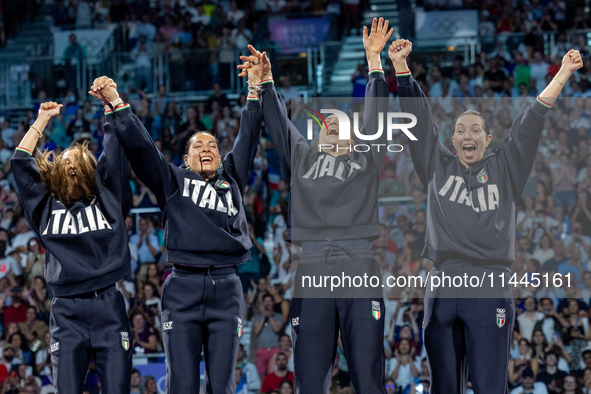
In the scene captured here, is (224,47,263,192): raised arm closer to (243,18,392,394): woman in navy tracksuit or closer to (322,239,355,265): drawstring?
(243,18,392,394): woman in navy tracksuit

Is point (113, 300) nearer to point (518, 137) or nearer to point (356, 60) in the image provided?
point (518, 137)

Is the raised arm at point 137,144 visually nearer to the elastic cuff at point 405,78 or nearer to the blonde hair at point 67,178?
the blonde hair at point 67,178

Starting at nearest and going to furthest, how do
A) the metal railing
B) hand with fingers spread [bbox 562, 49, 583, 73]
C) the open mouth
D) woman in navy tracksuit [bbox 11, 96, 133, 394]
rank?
woman in navy tracksuit [bbox 11, 96, 133, 394] → hand with fingers spread [bbox 562, 49, 583, 73] → the open mouth → the metal railing

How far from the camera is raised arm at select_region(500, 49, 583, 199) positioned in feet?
15.6

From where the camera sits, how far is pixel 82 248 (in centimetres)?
460

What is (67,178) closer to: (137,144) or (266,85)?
(137,144)

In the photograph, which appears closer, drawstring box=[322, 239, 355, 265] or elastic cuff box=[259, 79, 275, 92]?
drawstring box=[322, 239, 355, 265]

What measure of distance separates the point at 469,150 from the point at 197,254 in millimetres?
1823

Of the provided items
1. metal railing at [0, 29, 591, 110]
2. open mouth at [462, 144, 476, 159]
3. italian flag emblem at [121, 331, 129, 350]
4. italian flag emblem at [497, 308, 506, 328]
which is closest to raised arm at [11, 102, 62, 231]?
italian flag emblem at [121, 331, 129, 350]

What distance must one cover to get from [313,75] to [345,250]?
6879 mm

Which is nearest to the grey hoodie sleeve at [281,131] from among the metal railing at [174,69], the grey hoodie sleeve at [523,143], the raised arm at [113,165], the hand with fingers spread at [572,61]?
the raised arm at [113,165]

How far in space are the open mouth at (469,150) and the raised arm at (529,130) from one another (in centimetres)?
18

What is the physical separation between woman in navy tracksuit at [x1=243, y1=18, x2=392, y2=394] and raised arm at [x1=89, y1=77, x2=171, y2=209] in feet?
2.57

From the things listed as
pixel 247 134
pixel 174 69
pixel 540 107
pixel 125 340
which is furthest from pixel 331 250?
pixel 174 69
